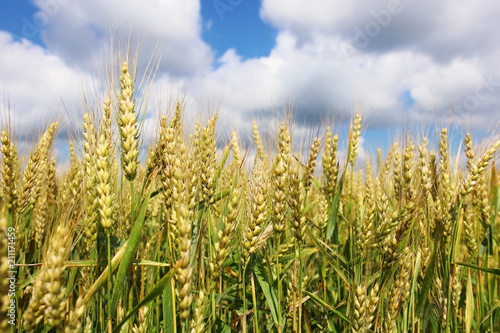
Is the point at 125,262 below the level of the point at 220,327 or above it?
above

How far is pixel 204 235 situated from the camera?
198 centimetres

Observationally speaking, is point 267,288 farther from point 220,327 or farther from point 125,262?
point 125,262

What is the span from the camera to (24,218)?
227 cm

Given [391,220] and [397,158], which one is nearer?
[391,220]

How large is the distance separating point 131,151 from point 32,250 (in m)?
1.76

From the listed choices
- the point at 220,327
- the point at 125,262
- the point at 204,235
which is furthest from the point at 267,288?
the point at 125,262

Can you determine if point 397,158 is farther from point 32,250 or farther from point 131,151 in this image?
point 32,250

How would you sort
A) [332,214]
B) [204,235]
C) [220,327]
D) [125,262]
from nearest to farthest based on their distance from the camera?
[125,262] → [220,327] → [204,235] → [332,214]

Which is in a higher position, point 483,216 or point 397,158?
point 397,158

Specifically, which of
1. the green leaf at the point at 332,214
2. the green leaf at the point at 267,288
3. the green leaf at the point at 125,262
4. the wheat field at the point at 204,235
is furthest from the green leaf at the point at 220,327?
the green leaf at the point at 332,214

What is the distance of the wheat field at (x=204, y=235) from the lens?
4.13 feet

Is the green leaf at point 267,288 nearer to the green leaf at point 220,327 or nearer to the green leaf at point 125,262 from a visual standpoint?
the green leaf at point 220,327

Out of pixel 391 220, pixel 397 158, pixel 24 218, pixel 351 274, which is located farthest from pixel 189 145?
pixel 397 158

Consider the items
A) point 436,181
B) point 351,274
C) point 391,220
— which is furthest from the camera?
point 436,181
